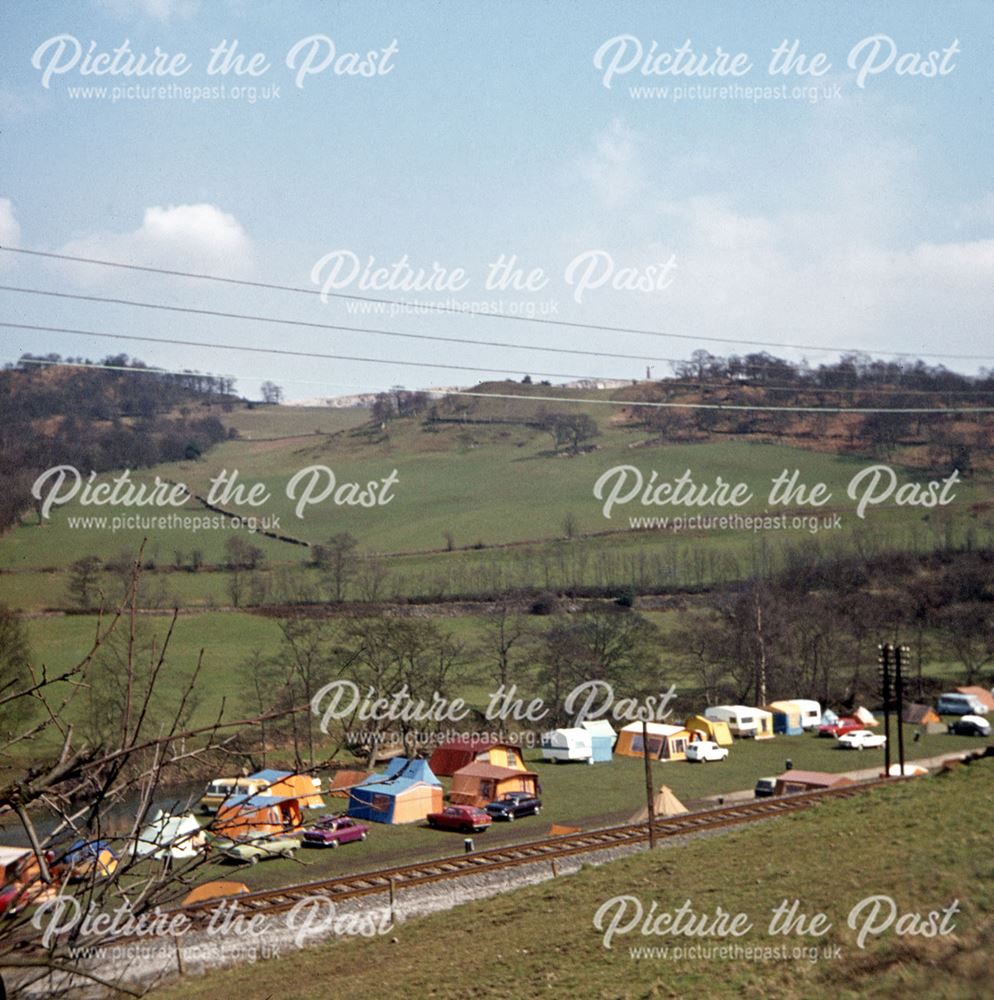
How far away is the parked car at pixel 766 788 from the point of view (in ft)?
76.9

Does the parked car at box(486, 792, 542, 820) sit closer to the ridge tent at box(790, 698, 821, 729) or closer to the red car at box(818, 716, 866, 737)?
the red car at box(818, 716, 866, 737)

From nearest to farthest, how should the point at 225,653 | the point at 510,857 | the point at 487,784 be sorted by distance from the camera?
the point at 510,857 < the point at 487,784 < the point at 225,653

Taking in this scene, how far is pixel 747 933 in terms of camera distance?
906 centimetres

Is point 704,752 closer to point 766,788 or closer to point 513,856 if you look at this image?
point 766,788

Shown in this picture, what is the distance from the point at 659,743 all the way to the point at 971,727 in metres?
10.8

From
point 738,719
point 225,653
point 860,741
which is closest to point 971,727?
point 860,741

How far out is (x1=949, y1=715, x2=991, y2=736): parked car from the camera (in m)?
32.6

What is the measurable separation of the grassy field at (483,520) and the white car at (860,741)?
20.4 metres

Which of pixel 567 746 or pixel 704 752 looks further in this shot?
pixel 567 746

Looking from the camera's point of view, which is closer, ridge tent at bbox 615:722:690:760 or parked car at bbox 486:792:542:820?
parked car at bbox 486:792:542:820

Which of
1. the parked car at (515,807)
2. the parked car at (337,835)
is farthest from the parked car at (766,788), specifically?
the parked car at (337,835)

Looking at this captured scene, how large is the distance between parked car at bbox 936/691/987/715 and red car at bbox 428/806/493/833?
73.0ft

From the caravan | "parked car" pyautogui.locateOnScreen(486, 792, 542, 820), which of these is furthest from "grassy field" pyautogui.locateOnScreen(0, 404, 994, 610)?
"parked car" pyautogui.locateOnScreen(486, 792, 542, 820)

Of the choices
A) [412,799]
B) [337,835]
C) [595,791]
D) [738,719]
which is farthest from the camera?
[738,719]
